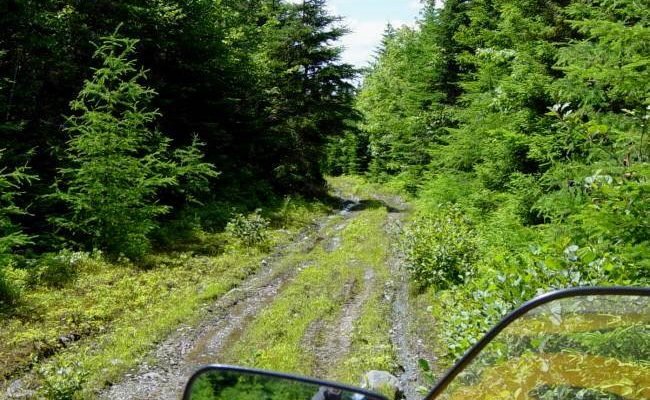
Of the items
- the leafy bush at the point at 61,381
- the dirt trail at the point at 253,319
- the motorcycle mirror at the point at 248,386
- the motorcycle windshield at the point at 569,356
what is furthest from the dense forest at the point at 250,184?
the motorcycle mirror at the point at 248,386

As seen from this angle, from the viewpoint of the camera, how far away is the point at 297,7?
27781mm

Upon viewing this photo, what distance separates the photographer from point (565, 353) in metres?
1.60

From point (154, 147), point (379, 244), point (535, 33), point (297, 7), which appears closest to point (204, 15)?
point (154, 147)

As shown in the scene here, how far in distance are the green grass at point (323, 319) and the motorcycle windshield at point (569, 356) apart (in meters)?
6.30

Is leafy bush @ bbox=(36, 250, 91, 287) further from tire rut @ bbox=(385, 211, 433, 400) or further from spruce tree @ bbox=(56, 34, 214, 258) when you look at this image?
tire rut @ bbox=(385, 211, 433, 400)

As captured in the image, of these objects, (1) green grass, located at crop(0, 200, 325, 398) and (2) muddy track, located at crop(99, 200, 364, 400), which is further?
(1) green grass, located at crop(0, 200, 325, 398)

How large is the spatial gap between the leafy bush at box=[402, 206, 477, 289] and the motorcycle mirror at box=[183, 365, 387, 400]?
9260 mm

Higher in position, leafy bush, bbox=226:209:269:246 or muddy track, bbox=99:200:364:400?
leafy bush, bbox=226:209:269:246

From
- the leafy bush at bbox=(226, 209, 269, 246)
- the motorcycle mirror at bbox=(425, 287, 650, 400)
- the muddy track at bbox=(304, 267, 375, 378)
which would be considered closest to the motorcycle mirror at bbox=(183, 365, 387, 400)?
the motorcycle mirror at bbox=(425, 287, 650, 400)

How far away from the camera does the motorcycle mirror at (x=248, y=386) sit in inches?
62.4

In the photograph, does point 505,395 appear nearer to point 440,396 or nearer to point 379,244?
point 440,396

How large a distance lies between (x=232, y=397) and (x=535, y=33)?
11389mm

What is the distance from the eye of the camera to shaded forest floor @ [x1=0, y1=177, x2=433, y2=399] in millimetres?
7773

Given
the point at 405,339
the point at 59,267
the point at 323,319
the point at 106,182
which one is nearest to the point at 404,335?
the point at 405,339
